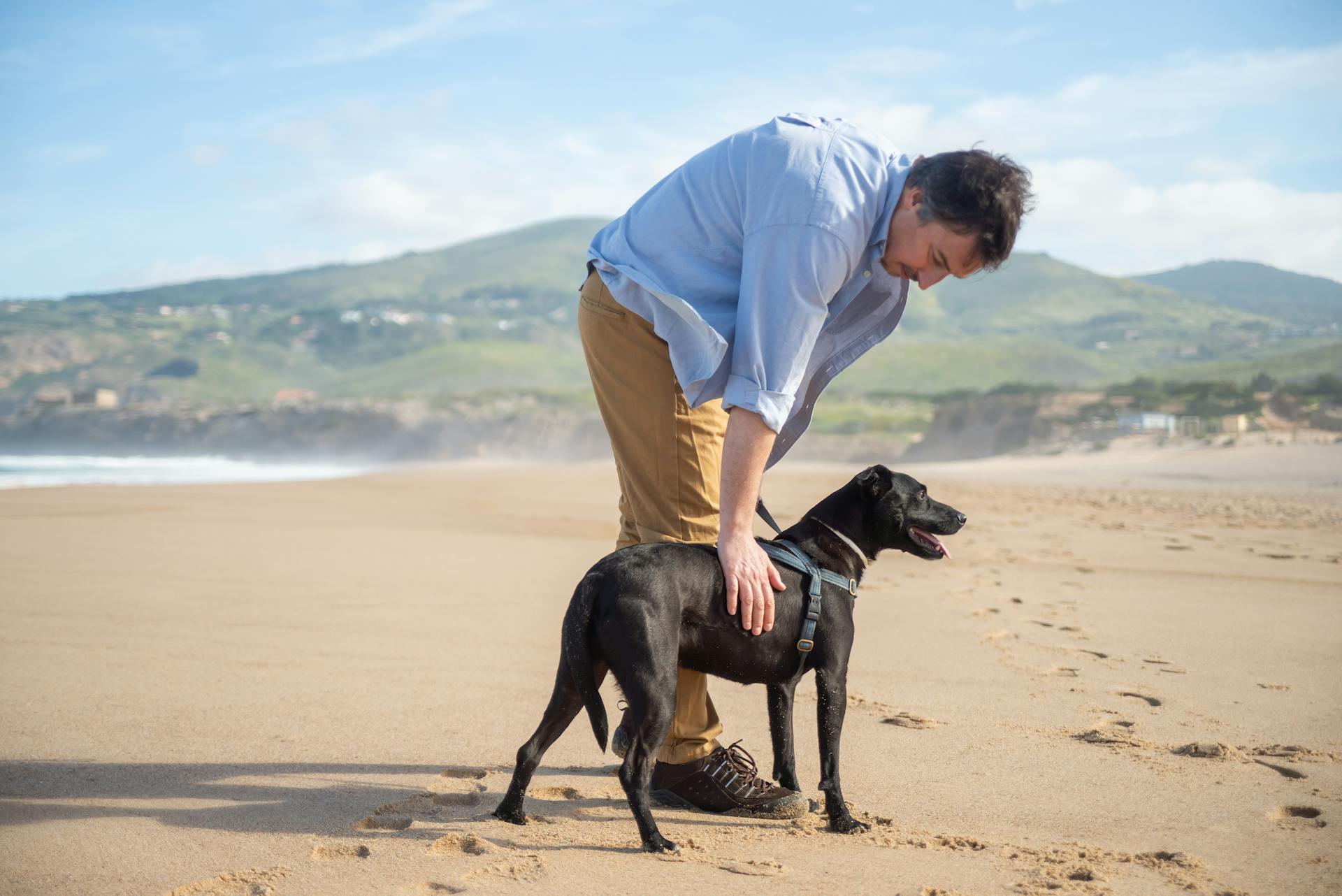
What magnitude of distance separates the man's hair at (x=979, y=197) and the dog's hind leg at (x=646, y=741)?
4.29 feet

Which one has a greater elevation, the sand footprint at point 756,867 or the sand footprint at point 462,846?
the sand footprint at point 462,846

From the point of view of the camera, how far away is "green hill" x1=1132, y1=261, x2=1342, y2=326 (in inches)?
2810

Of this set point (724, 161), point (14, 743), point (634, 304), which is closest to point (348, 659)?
point (14, 743)

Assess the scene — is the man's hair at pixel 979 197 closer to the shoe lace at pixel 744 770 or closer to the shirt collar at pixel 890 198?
the shirt collar at pixel 890 198

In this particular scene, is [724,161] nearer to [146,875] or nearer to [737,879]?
[737,879]

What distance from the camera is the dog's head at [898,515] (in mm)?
3100

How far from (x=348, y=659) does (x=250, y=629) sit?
84cm

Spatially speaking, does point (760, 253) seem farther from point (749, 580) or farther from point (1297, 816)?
point (1297, 816)

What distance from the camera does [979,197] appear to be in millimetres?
2318

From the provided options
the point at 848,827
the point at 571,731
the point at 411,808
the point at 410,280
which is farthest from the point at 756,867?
the point at 410,280

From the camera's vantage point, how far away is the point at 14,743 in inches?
130

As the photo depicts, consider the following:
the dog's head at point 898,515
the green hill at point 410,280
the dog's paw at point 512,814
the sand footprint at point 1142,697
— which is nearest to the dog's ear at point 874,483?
the dog's head at point 898,515

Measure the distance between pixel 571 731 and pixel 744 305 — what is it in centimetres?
198

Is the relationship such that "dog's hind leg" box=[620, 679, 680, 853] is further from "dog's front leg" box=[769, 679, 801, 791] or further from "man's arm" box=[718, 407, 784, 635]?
"dog's front leg" box=[769, 679, 801, 791]
